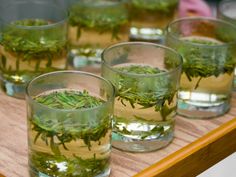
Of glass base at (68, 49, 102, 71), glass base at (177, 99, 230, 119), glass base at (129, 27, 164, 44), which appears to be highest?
glass base at (129, 27, 164, 44)

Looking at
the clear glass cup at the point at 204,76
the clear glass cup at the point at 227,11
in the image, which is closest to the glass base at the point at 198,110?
the clear glass cup at the point at 204,76

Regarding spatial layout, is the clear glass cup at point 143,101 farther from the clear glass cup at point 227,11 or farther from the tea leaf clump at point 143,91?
the clear glass cup at point 227,11

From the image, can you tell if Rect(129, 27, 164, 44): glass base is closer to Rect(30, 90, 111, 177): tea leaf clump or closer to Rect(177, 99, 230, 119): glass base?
Rect(177, 99, 230, 119): glass base

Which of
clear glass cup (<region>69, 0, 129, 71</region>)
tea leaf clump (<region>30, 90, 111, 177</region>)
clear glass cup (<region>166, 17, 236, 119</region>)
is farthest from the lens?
clear glass cup (<region>69, 0, 129, 71</region>)

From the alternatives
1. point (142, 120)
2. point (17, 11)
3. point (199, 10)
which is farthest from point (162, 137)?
point (199, 10)

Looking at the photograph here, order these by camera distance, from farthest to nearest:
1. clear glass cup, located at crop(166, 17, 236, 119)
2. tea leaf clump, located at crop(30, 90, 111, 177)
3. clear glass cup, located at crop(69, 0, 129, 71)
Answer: clear glass cup, located at crop(69, 0, 129, 71) → clear glass cup, located at crop(166, 17, 236, 119) → tea leaf clump, located at crop(30, 90, 111, 177)

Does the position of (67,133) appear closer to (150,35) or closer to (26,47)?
(26,47)

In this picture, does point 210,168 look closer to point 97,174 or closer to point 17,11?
point 97,174

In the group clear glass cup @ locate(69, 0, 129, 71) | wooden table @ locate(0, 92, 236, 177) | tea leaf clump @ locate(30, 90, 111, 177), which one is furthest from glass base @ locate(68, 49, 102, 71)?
tea leaf clump @ locate(30, 90, 111, 177)
